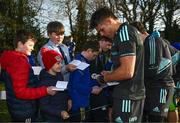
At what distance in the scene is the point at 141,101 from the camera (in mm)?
4535

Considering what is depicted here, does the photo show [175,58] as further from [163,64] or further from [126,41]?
[126,41]

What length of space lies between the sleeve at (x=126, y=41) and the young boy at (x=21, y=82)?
134 cm

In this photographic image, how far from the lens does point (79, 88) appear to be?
587cm

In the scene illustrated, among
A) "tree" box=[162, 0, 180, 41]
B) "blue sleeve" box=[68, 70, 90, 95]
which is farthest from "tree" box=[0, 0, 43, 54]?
"blue sleeve" box=[68, 70, 90, 95]

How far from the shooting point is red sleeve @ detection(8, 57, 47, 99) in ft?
17.0

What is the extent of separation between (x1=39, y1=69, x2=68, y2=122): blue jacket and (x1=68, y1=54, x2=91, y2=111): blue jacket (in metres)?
0.36

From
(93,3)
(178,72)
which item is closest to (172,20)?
(93,3)

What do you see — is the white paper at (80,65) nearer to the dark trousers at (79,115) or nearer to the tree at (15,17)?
the dark trousers at (79,115)

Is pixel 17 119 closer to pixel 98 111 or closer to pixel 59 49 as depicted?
pixel 59 49

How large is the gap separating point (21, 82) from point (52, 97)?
0.49 metres

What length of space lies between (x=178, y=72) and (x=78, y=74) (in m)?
2.02

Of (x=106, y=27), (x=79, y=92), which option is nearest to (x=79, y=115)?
(x=79, y=92)

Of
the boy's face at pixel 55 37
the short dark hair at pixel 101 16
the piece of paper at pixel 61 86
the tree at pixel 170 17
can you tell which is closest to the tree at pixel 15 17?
the tree at pixel 170 17

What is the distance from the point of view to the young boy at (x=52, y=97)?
5.42m
